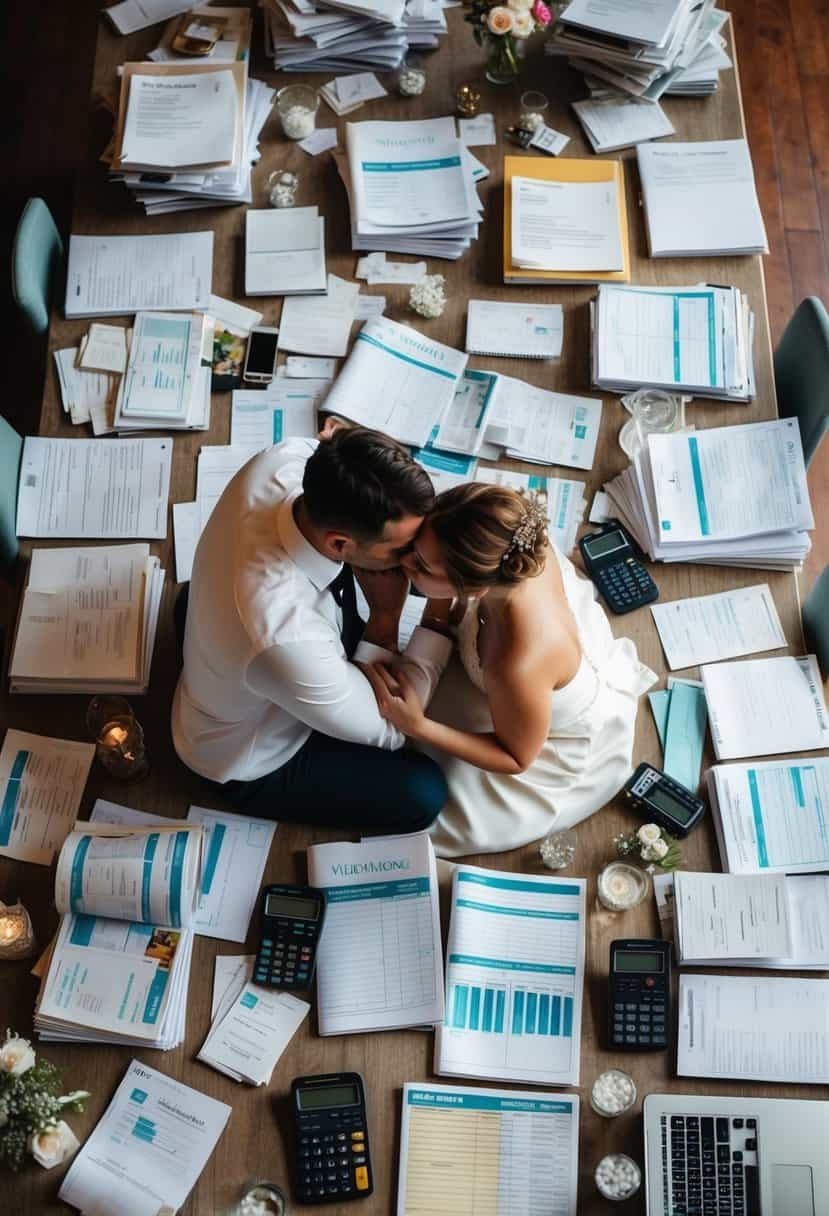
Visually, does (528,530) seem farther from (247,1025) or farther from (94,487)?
(94,487)

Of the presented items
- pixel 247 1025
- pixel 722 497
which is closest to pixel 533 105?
pixel 722 497

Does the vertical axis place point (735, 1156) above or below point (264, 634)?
below

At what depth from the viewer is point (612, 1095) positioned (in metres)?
1.93

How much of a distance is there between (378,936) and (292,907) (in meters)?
0.17

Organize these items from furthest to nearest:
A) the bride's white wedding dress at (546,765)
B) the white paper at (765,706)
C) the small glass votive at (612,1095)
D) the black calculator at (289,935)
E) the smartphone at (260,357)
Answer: the smartphone at (260,357) < the white paper at (765,706) < the bride's white wedding dress at (546,765) < the black calculator at (289,935) < the small glass votive at (612,1095)

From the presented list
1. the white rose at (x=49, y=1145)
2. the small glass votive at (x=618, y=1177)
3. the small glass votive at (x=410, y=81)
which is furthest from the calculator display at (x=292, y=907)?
the small glass votive at (x=410, y=81)

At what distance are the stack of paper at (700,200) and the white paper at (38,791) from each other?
1.79m

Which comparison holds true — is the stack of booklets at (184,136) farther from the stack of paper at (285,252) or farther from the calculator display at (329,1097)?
the calculator display at (329,1097)

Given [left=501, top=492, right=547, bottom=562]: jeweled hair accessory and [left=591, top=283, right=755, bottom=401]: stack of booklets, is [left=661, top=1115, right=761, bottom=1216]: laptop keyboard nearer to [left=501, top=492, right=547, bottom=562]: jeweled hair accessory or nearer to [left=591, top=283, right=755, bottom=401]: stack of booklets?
[left=501, top=492, right=547, bottom=562]: jeweled hair accessory

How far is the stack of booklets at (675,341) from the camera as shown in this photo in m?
2.57

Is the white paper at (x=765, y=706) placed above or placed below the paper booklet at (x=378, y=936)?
above

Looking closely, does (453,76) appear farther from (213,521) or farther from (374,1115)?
(374,1115)

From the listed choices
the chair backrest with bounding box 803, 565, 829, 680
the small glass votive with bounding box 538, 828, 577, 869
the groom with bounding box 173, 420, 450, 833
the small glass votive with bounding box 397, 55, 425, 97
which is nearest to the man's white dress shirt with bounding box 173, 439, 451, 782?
the groom with bounding box 173, 420, 450, 833

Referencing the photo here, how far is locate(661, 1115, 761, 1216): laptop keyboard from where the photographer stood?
182 cm
